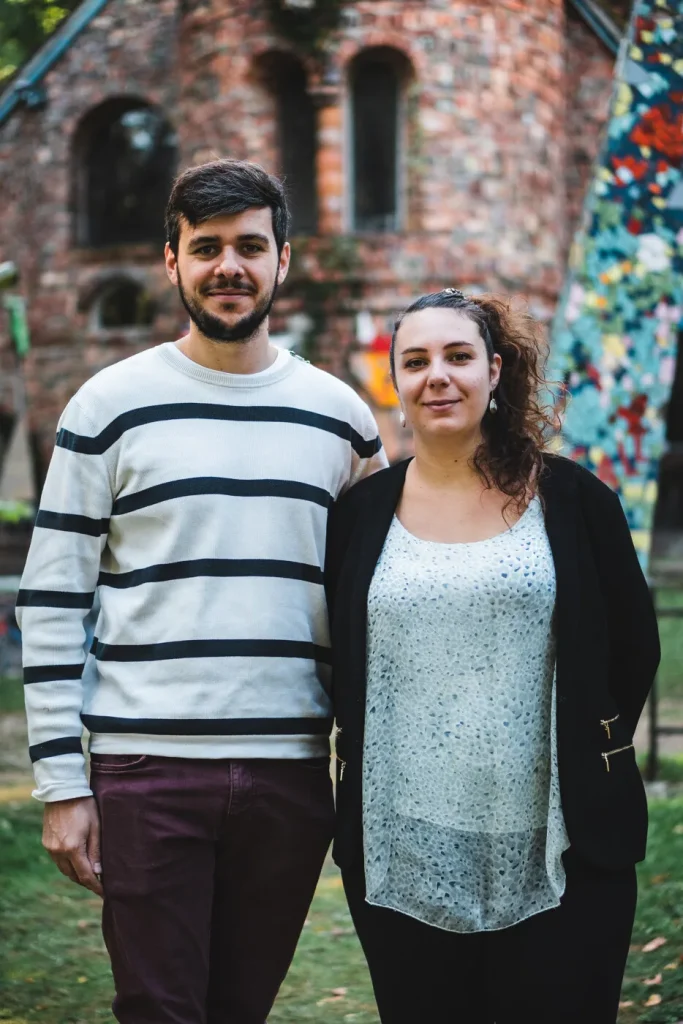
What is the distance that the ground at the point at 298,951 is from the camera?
4102mm

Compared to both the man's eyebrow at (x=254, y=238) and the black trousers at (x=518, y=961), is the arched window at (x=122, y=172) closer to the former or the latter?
the man's eyebrow at (x=254, y=238)

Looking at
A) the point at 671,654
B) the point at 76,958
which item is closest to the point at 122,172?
the point at 671,654

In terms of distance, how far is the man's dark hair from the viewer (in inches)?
103

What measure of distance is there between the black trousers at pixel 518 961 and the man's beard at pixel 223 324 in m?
1.21

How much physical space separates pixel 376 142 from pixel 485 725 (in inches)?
397

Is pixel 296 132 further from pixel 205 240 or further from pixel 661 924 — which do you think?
pixel 205 240

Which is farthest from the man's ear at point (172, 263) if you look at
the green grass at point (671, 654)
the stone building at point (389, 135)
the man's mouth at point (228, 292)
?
the stone building at point (389, 135)

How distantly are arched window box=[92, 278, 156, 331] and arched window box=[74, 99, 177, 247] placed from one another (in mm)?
809

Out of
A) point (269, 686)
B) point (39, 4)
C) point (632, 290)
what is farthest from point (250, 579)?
point (39, 4)

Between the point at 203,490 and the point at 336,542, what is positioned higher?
the point at 203,490

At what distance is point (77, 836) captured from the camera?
8.45 ft

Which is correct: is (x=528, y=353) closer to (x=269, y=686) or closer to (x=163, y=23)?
(x=269, y=686)

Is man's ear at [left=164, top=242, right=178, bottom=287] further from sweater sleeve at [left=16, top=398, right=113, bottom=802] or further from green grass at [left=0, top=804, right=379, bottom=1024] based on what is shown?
green grass at [left=0, top=804, right=379, bottom=1024]

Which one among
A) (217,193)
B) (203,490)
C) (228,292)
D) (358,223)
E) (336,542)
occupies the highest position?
(358,223)
